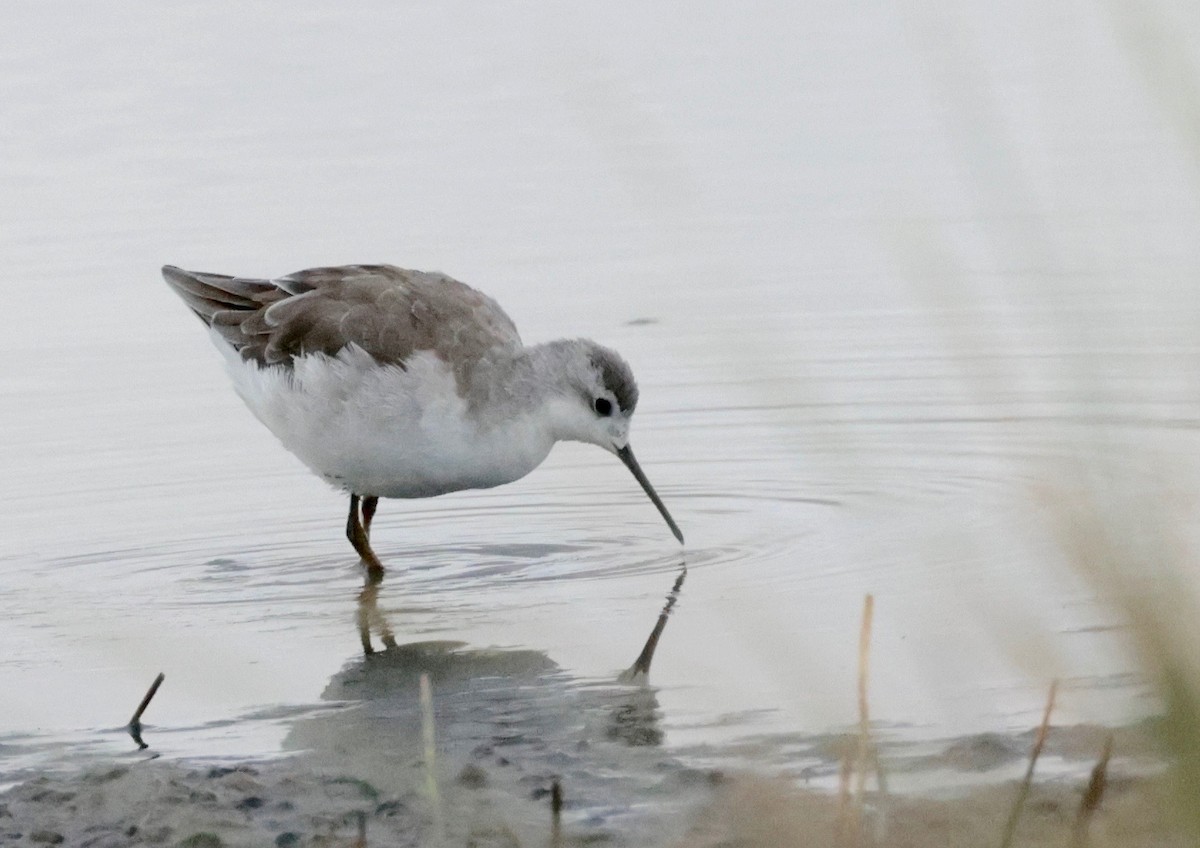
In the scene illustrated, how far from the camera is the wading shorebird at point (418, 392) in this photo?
7617mm

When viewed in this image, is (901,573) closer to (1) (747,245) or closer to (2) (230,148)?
(1) (747,245)

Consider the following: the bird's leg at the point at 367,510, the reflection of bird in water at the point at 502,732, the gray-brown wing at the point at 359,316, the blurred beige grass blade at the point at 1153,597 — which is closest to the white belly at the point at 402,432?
the gray-brown wing at the point at 359,316

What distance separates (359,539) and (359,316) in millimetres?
945

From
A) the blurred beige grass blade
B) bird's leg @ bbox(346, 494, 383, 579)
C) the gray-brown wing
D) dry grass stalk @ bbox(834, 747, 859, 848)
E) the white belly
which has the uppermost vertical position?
the blurred beige grass blade

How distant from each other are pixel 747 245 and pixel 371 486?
4.50m

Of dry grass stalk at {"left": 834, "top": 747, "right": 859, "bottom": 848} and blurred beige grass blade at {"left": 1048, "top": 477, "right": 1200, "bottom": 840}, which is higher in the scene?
blurred beige grass blade at {"left": 1048, "top": 477, "right": 1200, "bottom": 840}

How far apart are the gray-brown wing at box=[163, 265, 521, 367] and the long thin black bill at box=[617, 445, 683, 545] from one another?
67 centimetres

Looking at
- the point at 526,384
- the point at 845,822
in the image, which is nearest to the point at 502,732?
the point at 526,384

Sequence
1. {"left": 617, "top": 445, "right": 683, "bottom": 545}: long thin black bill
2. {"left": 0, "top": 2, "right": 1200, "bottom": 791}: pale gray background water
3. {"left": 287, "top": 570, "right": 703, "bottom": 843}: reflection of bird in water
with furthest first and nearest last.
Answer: {"left": 617, "top": 445, "right": 683, "bottom": 545}: long thin black bill → {"left": 287, "top": 570, "right": 703, "bottom": 843}: reflection of bird in water → {"left": 0, "top": 2, "right": 1200, "bottom": 791}: pale gray background water

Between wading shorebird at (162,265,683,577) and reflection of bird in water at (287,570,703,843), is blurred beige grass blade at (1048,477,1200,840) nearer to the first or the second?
reflection of bird in water at (287,570,703,843)

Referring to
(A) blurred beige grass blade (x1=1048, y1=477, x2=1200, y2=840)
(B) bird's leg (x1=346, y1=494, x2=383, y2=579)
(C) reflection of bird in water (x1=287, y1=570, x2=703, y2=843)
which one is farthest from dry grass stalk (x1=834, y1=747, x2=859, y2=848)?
(B) bird's leg (x1=346, y1=494, x2=383, y2=579)

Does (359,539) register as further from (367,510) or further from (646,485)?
(646,485)

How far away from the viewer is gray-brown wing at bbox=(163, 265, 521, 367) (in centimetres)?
786

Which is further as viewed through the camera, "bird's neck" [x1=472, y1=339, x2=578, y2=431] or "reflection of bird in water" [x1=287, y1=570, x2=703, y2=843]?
"bird's neck" [x1=472, y1=339, x2=578, y2=431]
